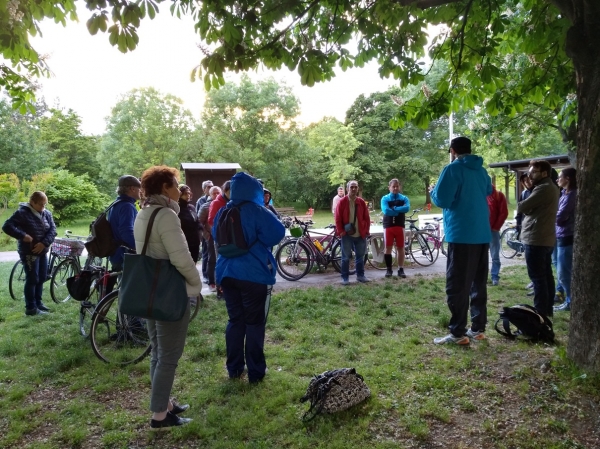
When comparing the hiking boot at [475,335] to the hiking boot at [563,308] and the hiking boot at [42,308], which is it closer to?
the hiking boot at [563,308]

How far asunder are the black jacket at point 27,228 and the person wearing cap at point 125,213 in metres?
2.64

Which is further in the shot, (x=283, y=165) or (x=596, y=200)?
(x=283, y=165)

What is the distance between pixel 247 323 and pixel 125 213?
6.23ft

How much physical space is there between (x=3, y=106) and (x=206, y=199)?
24875 mm

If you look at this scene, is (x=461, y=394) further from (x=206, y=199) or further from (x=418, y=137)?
(x=418, y=137)

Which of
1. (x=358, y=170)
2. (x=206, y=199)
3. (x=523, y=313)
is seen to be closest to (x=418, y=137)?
(x=358, y=170)

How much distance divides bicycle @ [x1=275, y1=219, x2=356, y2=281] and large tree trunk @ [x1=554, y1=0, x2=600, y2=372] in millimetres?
5557

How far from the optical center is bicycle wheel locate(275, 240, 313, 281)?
29.6 feet

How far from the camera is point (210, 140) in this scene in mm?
33000

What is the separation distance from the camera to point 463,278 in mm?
4645

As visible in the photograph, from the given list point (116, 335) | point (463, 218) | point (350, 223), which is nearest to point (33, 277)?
point (116, 335)

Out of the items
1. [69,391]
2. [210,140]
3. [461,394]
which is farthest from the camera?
[210,140]

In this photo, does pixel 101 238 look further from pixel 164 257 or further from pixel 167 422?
pixel 167 422

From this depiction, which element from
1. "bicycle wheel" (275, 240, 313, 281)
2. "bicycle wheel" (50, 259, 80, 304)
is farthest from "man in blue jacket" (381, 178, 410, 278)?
"bicycle wheel" (50, 259, 80, 304)
